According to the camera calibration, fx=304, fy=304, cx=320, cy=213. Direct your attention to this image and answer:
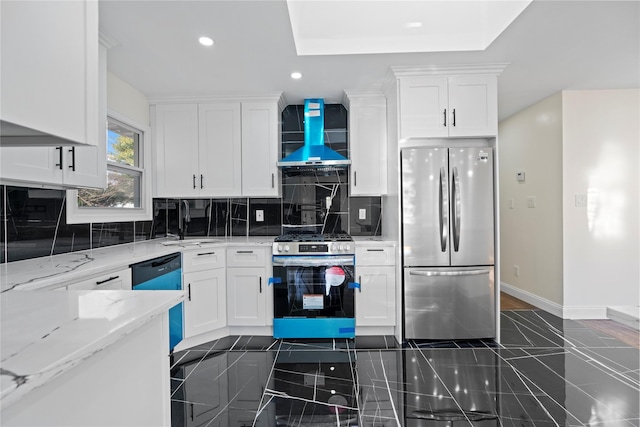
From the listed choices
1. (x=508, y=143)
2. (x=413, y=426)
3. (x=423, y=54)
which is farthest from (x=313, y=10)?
(x=508, y=143)

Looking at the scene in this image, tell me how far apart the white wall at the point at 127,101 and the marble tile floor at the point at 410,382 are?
90.0 inches

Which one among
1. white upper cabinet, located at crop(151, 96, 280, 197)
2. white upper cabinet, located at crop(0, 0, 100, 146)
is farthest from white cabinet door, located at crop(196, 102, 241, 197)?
white upper cabinet, located at crop(0, 0, 100, 146)

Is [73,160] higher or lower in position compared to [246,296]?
higher

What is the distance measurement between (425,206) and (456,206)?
267mm

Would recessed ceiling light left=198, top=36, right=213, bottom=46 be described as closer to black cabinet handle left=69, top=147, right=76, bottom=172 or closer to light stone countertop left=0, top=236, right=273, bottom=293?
black cabinet handle left=69, top=147, right=76, bottom=172

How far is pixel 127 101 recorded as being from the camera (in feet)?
9.60

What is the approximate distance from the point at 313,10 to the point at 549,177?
3.12 metres

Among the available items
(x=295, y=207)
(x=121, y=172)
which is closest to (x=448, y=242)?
(x=295, y=207)

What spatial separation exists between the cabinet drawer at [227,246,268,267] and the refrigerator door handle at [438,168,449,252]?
1.63 metres

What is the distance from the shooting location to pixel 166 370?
0.89 meters

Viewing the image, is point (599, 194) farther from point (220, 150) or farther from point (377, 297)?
point (220, 150)

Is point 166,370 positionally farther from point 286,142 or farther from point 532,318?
point 532,318

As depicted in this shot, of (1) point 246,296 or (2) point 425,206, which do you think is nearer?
(2) point 425,206

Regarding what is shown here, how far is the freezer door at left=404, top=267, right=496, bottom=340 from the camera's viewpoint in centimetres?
274
